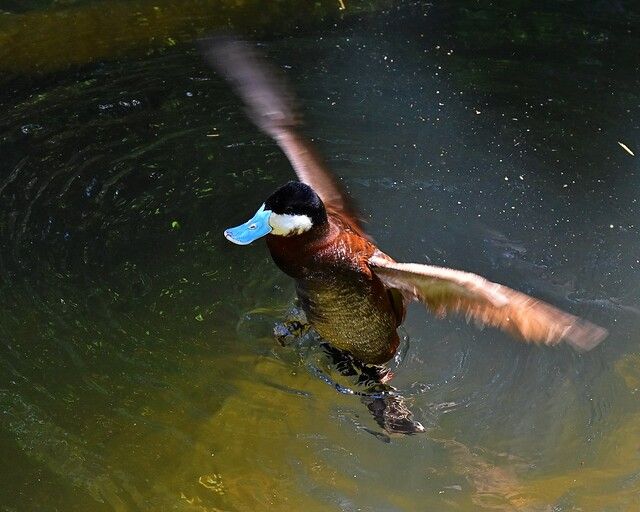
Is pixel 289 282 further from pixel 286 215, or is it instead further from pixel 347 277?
pixel 286 215

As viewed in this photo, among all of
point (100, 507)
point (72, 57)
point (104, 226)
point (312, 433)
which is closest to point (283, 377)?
point (312, 433)

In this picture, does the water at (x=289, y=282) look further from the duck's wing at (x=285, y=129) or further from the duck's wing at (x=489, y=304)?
the duck's wing at (x=489, y=304)

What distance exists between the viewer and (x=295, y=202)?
136 inches

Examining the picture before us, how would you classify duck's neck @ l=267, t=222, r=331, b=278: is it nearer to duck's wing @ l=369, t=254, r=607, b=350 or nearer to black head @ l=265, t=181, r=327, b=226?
black head @ l=265, t=181, r=327, b=226

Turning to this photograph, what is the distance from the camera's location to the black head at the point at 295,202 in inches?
137

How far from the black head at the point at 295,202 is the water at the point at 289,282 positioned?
2.60 feet

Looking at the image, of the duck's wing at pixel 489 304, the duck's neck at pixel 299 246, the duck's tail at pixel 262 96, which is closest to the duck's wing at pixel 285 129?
the duck's tail at pixel 262 96

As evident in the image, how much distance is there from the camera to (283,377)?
3.90m

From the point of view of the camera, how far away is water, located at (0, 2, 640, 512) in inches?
137

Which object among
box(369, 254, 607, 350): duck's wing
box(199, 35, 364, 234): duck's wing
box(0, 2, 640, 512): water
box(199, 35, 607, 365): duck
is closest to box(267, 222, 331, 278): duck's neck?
box(199, 35, 607, 365): duck

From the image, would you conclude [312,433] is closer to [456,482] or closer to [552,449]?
[456,482]

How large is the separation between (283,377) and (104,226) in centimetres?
126

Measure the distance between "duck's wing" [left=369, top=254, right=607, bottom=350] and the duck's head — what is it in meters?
0.37

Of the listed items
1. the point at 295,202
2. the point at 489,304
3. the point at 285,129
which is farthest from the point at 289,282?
the point at 489,304
